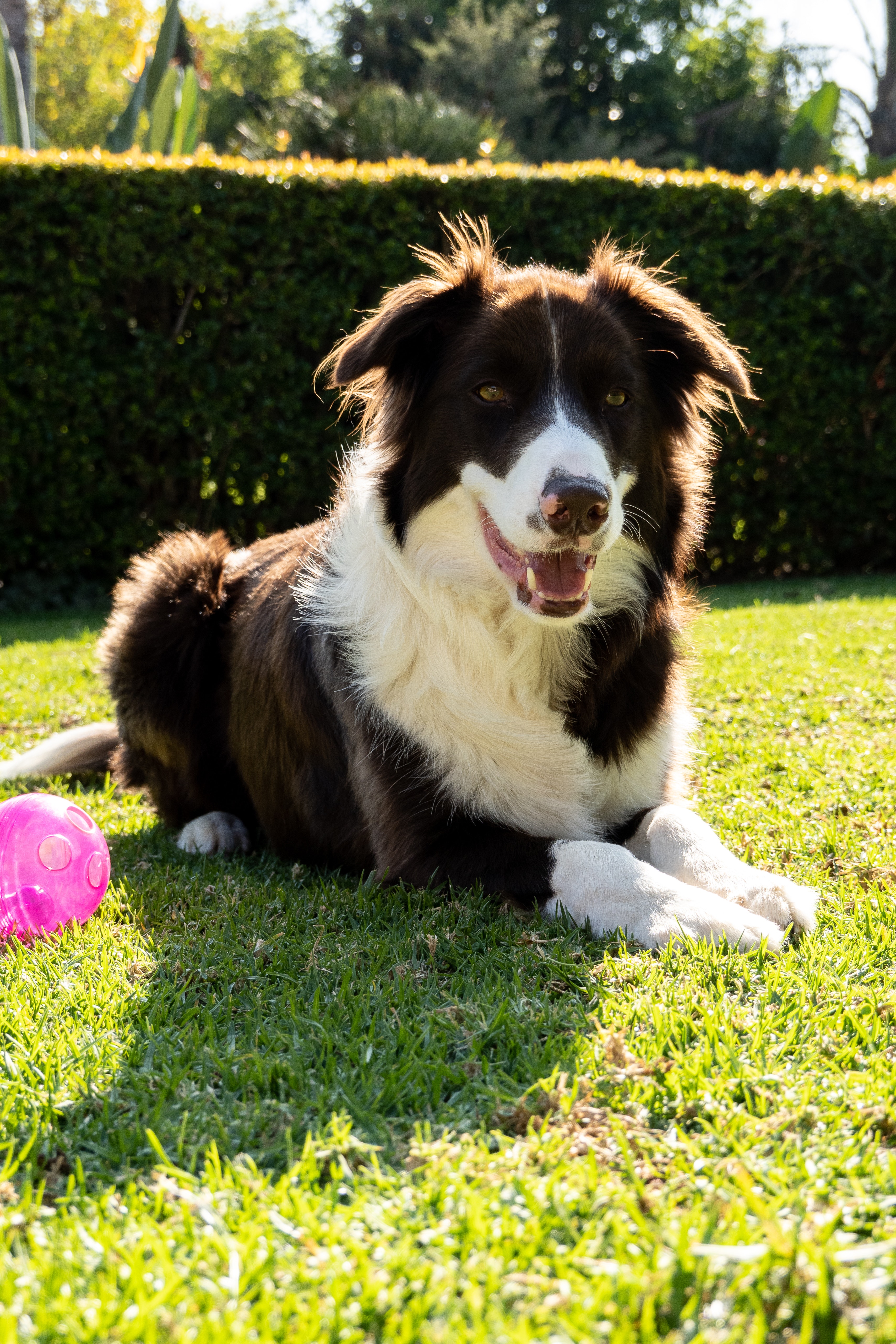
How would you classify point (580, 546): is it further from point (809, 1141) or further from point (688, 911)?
point (809, 1141)

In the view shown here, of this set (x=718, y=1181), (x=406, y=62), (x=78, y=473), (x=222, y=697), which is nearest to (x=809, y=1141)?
(x=718, y=1181)

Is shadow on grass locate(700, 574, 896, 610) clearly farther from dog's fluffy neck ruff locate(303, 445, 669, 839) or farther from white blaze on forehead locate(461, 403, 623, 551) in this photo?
white blaze on forehead locate(461, 403, 623, 551)

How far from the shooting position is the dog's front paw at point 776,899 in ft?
8.91

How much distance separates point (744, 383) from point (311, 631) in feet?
5.14

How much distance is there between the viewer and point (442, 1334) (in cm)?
135

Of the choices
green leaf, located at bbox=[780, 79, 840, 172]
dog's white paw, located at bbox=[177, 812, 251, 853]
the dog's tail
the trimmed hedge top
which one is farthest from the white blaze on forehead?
green leaf, located at bbox=[780, 79, 840, 172]

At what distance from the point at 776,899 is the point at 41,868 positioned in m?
1.97

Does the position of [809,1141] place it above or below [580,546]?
below

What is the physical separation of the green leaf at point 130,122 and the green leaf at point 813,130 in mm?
9363

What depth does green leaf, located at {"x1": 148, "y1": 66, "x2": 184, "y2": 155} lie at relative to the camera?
12375mm

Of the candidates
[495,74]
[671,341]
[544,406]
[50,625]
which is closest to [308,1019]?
[544,406]

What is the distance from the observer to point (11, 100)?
1170 centimetres

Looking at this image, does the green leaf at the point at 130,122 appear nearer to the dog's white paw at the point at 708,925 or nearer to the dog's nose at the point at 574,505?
the dog's nose at the point at 574,505

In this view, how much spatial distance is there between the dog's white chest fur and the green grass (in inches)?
15.1
